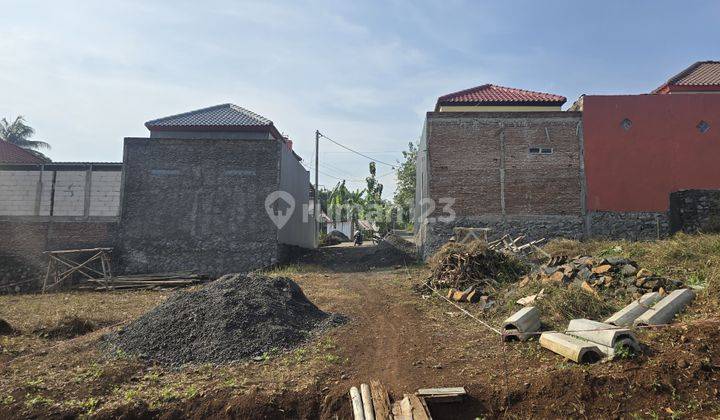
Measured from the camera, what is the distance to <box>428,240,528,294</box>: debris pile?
10461mm

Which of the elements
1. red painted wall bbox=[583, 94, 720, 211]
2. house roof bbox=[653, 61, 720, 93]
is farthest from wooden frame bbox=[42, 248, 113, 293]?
house roof bbox=[653, 61, 720, 93]

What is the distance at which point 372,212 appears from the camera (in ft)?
125

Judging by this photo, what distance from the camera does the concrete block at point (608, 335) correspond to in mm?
5238

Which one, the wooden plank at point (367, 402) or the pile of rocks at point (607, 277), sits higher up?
the pile of rocks at point (607, 277)

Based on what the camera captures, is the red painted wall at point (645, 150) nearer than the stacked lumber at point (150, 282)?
No

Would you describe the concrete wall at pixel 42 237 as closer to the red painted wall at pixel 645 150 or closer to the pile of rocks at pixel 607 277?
the pile of rocks at pixel 607 277

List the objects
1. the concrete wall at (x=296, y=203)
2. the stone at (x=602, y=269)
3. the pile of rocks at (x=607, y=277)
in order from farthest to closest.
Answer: the concrete wall at (x=296, y=203), the stone at (x=602, y=269), the pile of rocks at (x=607, y=277)

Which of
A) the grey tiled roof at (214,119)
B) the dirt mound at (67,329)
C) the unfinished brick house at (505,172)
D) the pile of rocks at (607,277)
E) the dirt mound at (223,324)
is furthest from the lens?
the grey tiled roof at (214,119)

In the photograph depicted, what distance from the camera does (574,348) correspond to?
5.29 m

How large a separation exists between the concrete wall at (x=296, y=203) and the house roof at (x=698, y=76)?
17.0 meters

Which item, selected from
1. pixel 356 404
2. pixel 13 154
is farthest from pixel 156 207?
pixel 13 154

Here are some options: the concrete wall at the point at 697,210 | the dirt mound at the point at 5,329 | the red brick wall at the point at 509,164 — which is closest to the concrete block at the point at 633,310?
the concrete wall at the point at 697,210

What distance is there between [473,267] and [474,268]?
0.13 feet

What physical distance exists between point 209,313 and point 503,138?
42.2 feet
